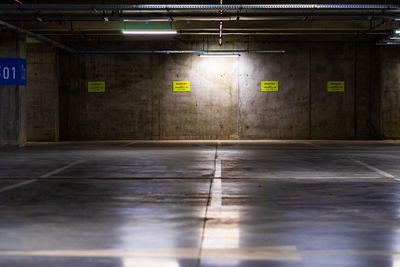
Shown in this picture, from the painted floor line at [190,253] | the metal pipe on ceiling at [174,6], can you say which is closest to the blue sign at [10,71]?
the metal pipe on ceiling at [174,6]

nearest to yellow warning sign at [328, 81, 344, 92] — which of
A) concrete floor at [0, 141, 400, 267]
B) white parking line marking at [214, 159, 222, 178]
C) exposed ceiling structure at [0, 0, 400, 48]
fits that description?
exposed ceiling structure at [0, 0, 400, 48]

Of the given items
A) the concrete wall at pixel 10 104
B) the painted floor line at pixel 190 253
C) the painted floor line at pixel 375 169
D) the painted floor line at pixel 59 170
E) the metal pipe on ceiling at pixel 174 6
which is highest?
the metal pipe on ceiling at pixel 174 6

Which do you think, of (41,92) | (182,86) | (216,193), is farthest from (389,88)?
(216,193)

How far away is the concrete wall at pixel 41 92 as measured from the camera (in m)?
22.2

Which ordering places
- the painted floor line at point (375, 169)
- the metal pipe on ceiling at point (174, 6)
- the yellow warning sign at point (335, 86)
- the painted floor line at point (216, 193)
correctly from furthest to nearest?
the yellow warning sign at point (335, 86) → the metal pipe on ceiling at point (174, 6) → the painted floor line at point (375, 169) → the painted floor line at point (216, 193)

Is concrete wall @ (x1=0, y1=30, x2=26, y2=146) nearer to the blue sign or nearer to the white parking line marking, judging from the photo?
the blue sign

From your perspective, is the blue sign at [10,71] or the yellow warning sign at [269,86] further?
the yellow warning sign at [269,86]

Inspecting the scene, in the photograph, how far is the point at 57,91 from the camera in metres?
22.4

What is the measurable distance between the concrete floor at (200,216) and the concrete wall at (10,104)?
8529mm

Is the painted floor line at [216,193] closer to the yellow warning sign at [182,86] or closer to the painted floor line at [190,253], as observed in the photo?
the painted floor line at [190,253]

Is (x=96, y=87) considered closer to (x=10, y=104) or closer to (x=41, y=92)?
(x=41, y=92)

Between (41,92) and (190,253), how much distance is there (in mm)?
19622

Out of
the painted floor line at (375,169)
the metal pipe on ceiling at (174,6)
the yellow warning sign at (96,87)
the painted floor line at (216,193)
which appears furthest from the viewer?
the yellow warning sign at (96,87)

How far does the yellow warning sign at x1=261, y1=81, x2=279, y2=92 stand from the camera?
22.2 meters
